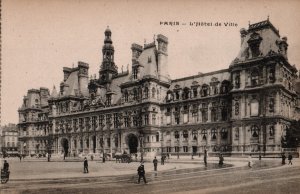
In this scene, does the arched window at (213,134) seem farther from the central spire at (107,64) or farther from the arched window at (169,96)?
the central spire at (107,64)

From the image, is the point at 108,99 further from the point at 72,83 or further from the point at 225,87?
the point at 225,87

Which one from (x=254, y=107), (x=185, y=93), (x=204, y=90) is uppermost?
(x=204, y=90)

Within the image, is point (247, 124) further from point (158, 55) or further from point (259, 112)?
point (158, 55)

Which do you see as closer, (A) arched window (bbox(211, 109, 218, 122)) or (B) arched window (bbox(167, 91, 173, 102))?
(A) arched window (bbox(211, 109, 218, 122))

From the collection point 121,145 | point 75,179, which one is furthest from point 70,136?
point 75,179

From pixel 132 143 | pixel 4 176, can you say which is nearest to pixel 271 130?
pixel 132 143

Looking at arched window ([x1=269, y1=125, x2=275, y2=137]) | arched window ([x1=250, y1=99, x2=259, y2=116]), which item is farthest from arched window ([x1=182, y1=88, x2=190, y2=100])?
arched window ([x1=269, y1=125, x2=275, y2=137])

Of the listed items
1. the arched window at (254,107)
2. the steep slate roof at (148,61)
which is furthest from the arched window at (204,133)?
the steep slate roof at (148,61)

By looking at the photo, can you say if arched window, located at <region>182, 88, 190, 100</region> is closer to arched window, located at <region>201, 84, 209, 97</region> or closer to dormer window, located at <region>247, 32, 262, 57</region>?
arched window, located at <region>201, 84, 209, 97</region>
